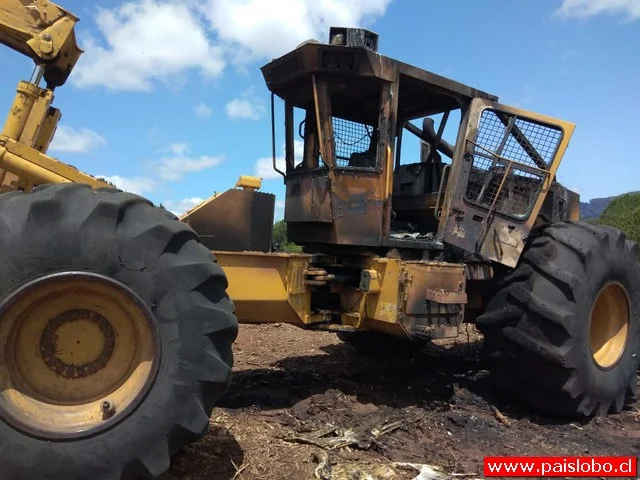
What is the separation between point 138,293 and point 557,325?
344 centimetres

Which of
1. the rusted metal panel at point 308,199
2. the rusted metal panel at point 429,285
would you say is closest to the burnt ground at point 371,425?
the rusted metal panel at point 429,285

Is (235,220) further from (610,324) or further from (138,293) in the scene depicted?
(610,324)

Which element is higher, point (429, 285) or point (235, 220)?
point (235, 220)

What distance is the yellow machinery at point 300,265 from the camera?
2998 mm

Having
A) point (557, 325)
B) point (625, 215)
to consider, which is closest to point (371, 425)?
point (557, 325)

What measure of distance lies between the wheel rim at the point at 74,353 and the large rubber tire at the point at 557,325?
3.21 meters

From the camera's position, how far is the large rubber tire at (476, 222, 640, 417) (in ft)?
15.9

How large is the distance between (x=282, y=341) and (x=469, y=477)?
4532mm

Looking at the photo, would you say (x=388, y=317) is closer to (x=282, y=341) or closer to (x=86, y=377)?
(x=86, y=377)

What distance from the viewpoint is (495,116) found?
5.56 metres

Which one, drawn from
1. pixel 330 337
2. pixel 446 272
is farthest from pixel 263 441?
pixel 330 337

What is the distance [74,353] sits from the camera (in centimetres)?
318

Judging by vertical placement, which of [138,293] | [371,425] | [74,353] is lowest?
[371,425]

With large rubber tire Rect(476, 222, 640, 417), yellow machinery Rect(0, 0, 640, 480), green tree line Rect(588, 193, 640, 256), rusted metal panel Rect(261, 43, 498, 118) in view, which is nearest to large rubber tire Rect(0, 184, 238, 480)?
yellow machinery Rect(0, 0, 640, 480)
